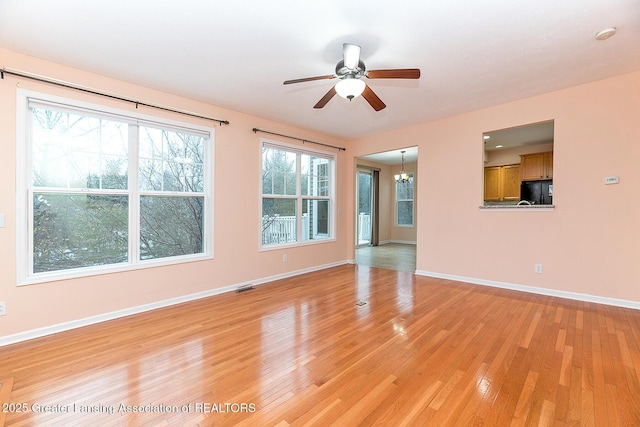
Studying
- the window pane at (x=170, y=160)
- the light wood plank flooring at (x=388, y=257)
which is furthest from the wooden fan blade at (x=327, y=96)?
the light wood plank flooring at (x=388, y=257)

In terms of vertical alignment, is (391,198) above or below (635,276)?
above

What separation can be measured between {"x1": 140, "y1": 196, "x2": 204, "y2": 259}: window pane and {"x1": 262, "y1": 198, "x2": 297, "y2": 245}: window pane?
3.57ft

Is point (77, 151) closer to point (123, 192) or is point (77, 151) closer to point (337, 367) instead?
point (123, 192)

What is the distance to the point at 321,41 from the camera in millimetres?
2484

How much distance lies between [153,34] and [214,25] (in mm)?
565

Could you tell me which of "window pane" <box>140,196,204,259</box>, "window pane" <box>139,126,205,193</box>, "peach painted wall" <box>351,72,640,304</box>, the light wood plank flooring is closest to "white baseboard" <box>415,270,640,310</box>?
"peach painted wall" <box>351,72,640,304</box>

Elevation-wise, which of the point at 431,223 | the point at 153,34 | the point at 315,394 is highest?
the point at 153,34

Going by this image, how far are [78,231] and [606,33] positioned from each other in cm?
526

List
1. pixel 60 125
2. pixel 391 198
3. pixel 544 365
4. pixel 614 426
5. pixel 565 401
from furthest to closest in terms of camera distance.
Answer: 1. pixel 391 198
2. pixel 60 125
3. pixel 544 365
4. pixel 565 401
5. pixel 614 426

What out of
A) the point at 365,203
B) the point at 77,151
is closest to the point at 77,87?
A: the point at 77,151

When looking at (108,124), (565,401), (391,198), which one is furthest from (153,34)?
(391,198)

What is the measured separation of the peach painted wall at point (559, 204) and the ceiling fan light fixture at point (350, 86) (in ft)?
9.13

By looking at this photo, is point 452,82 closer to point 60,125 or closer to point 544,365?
point 544,365

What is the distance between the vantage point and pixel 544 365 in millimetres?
2137
